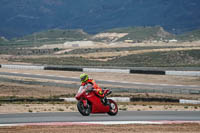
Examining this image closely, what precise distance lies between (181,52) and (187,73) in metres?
39.2

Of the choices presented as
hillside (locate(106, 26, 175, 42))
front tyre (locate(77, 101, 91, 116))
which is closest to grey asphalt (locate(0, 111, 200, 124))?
front tyre (locate(77, 101, 91, 116))

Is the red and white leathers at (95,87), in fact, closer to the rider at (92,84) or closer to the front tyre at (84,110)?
the rider at (92,84)

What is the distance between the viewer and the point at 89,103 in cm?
1881

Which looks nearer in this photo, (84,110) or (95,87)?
(95,87)

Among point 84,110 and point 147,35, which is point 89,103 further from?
point 147,35

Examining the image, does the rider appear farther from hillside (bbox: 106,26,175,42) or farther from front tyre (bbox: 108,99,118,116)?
hillside (bbox: 106,26,175,42)

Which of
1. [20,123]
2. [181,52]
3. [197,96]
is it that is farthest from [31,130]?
[181,52]

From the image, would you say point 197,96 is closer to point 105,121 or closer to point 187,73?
point 187,73

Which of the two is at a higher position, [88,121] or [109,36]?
[109,36]

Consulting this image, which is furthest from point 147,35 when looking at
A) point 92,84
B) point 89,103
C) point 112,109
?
point 92,84

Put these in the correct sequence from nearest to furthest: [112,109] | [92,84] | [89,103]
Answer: [92,84] < [89,103] < [112,109]

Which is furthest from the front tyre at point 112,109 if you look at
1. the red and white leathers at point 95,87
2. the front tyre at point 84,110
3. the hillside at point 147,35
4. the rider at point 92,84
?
the hillside at point 147,35

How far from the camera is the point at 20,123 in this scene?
1689 cm

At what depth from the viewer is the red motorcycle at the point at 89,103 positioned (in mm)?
18344
